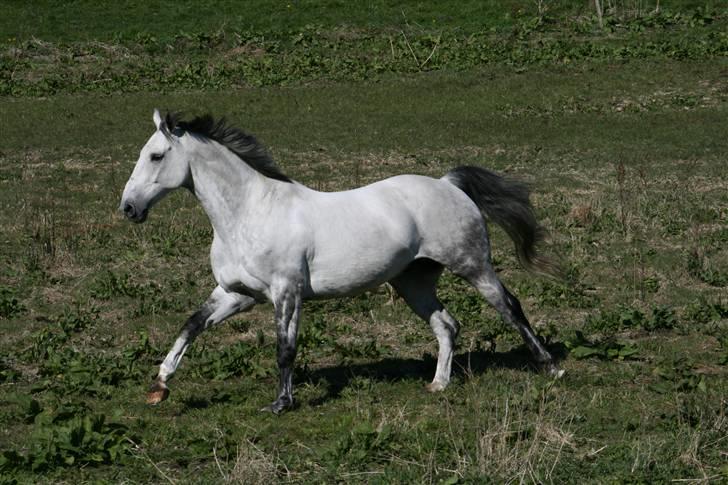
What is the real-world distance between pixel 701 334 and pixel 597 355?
1.21 metres

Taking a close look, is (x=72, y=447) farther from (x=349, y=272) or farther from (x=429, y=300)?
(x=429, y=300)

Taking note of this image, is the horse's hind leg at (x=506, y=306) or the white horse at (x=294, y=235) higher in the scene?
the white horse at (x=294, y=235)

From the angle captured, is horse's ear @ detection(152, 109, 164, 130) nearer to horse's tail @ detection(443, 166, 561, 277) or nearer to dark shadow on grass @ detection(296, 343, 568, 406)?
dark shadow on grass @ detection(296, 343, 568, 406)

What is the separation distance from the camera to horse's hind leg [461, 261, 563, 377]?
30.9 feet

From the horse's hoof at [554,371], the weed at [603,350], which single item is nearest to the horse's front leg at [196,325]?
the horse's hoof at [554,371]

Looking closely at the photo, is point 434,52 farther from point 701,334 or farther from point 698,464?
point 698,464

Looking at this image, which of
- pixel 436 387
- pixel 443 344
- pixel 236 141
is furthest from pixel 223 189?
pixel 436 387

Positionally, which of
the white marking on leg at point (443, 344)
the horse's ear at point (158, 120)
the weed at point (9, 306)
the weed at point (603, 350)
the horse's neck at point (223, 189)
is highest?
the horse's ear at point (158, 120)

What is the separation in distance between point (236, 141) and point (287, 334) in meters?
1.50

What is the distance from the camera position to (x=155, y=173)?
28.8 ft

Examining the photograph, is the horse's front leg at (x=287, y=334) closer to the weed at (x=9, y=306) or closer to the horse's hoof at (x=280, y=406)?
the horse's hoof at (x=280, y=406)

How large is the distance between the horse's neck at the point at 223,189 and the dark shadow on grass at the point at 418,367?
4.65 feet

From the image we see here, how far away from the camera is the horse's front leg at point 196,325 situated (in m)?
8.88

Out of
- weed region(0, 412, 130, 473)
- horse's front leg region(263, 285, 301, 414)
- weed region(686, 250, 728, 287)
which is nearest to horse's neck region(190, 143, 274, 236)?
horse's front leg region(263, 285, 301, 414)
